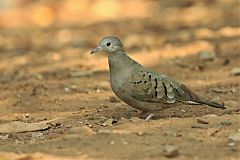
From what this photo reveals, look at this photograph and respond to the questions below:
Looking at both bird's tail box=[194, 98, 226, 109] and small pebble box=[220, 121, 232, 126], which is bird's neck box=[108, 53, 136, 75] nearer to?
bird's tail box=[194, 98, 226, 109]

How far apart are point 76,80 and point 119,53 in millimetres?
2762

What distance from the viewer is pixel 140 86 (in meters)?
6.33

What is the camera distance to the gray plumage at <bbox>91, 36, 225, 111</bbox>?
6.32m

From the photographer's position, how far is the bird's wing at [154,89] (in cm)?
633

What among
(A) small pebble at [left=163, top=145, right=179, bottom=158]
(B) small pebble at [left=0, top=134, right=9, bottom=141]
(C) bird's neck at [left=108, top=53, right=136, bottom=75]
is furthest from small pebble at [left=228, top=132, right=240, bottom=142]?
(B) small pebble at [left=0, top=134, right=9, bottom=141]

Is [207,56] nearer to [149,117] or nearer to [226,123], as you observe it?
[149,117]

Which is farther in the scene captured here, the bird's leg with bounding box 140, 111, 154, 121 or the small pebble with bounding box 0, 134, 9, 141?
the bird's leg with bounding box 140, 111, 154, 121

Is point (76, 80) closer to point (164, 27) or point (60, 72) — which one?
point (60, 72)

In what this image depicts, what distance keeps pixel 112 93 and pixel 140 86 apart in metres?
1.89

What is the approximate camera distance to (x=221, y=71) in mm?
9289

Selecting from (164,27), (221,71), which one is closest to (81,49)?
(164,27)

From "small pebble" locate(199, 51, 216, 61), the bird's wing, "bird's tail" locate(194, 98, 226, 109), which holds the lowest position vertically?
"bird's tail" locate(194, 98, 226, 109)

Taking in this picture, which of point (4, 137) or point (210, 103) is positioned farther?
point (210, 103)

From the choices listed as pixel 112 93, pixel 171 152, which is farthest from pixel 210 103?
pixel 112 93
